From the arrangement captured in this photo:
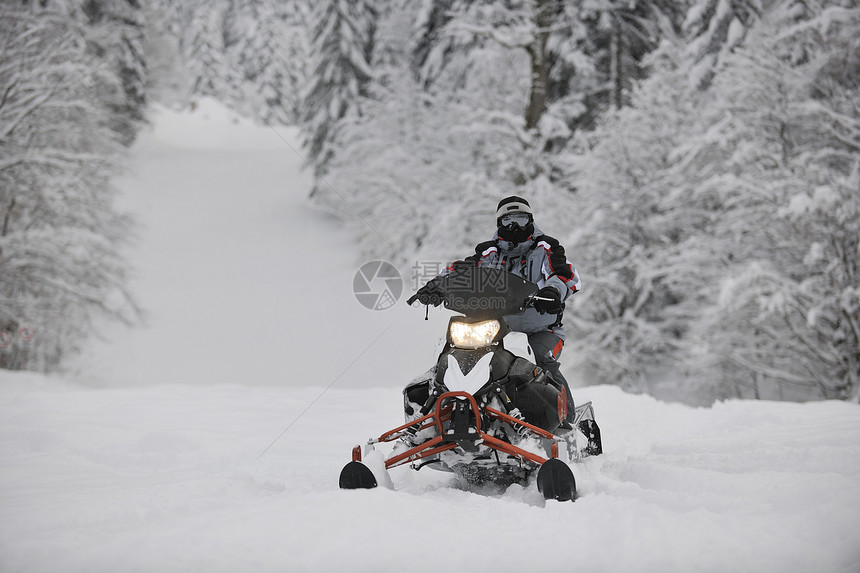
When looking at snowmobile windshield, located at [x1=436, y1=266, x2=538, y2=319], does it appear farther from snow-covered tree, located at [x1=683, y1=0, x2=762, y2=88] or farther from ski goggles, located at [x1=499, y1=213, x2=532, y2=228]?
snow-covered tree, located at [x1=683, y1=0, x2=762, y2=88]

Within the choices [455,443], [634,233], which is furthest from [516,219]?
[634,233]

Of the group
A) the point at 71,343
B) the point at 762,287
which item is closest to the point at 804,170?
the point at 762,287

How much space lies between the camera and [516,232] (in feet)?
14.0

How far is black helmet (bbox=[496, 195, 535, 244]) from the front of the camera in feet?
13.9

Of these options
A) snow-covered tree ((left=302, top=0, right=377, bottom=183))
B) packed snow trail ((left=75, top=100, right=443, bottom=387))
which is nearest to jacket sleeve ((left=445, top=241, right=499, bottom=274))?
packed snow trail ((left=75, top=100, right=443, bottom=387))

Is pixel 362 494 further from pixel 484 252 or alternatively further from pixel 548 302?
pixel 484 252

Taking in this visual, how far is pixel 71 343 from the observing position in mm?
13547

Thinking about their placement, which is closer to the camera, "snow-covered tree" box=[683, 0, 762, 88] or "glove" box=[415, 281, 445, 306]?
"glove" box=[415, 281, 445, 306]

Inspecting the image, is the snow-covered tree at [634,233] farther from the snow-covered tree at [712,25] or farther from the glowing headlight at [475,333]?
the glowing headlight at [475,333]

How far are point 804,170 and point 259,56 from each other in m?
44.4

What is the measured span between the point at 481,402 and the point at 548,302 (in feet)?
2.30

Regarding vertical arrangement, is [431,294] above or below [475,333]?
above

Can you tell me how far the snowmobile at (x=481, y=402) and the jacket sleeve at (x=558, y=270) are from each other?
1.11 feet

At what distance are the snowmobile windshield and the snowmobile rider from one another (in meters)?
0.36
